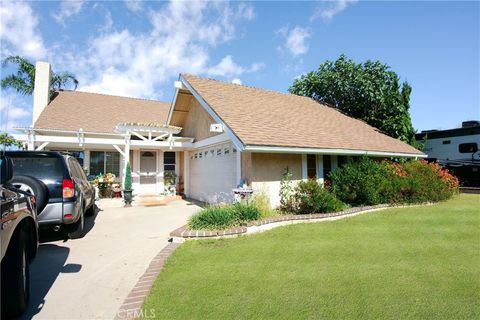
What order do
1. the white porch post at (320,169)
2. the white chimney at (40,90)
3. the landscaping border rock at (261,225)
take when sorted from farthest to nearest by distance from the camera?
the white chimney at (40,90) → the white porch post at (320,169) → the landscaping border rock at (261,225)

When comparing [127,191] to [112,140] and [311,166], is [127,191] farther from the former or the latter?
[311,166]

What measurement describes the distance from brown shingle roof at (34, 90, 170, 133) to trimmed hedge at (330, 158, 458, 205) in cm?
1306

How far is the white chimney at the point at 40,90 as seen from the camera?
16.4 m

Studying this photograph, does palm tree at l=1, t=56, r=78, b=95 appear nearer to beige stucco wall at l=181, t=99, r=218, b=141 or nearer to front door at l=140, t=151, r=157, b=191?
front door at l=140, t=151, r=157, b=191

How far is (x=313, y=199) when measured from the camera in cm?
909

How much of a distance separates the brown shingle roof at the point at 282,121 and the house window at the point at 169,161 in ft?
17.6

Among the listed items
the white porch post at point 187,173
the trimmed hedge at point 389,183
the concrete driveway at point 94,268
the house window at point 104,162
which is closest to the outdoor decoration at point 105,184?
the house window at point 104,162

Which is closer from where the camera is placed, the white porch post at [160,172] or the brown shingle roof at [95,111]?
the brown shingle roof at [95,111]

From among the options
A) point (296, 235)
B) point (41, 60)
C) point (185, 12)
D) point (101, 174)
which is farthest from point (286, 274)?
point (41, 60)

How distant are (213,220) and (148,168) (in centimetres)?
995

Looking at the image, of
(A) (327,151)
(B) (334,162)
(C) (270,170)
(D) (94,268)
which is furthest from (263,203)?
(D) (94,268)

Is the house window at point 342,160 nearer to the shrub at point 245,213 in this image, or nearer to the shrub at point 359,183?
the shrub at point 359,183

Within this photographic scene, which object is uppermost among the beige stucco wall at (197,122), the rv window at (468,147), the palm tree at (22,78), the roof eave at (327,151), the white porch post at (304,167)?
the palm tree at (22,78)

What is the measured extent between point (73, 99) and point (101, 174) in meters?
6.78
